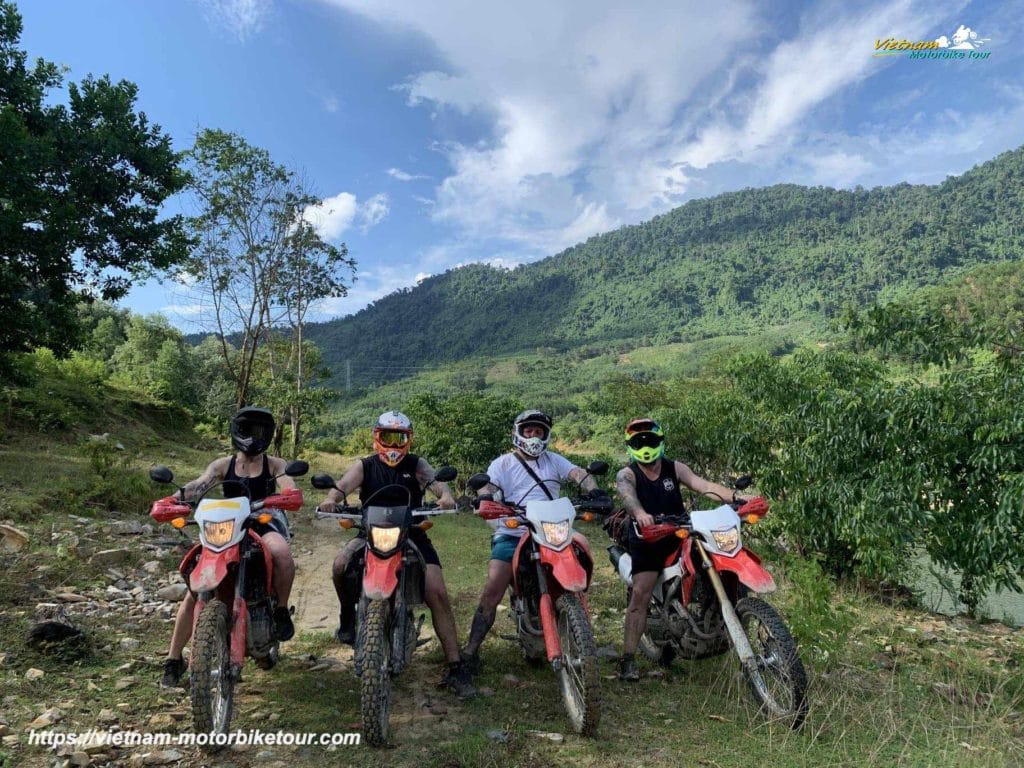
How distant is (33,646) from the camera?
13.8 ft

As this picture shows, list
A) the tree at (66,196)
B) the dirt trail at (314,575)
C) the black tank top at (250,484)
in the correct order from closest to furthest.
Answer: the black tank top at (250,484)
the dirt trail at (314,575)
the tree at (66,196)

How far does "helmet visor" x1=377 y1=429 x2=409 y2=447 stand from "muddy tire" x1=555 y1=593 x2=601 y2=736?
1708 mm

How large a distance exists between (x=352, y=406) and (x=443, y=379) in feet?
68.4

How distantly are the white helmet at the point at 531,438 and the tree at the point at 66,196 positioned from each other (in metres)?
8.47

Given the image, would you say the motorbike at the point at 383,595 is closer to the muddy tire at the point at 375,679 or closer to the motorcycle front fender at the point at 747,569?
the muddy tire at the point at 375,679

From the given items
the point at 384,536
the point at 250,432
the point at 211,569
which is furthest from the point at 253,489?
the point at 384,536

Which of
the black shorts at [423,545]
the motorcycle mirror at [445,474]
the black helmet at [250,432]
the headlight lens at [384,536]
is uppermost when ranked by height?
the black helmet at [250,432]

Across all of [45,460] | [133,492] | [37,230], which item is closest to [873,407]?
[133,492]

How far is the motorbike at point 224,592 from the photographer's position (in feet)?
10.5

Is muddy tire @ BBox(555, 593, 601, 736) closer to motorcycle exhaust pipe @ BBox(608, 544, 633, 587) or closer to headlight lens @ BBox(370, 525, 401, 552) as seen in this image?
motorcycle exhaust pipe @ BBox(608, 544, 633, 587)

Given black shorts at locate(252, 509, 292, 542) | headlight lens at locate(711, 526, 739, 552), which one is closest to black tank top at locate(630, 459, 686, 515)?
headlight lens at locate(711, 526, 739, 552)

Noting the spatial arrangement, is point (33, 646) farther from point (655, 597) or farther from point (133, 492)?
point (133, 492)

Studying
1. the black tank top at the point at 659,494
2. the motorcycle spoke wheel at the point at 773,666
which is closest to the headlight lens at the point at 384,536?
the black tank top at the point at 659,494

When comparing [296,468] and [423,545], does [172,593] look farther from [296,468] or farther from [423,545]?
[423,545]
